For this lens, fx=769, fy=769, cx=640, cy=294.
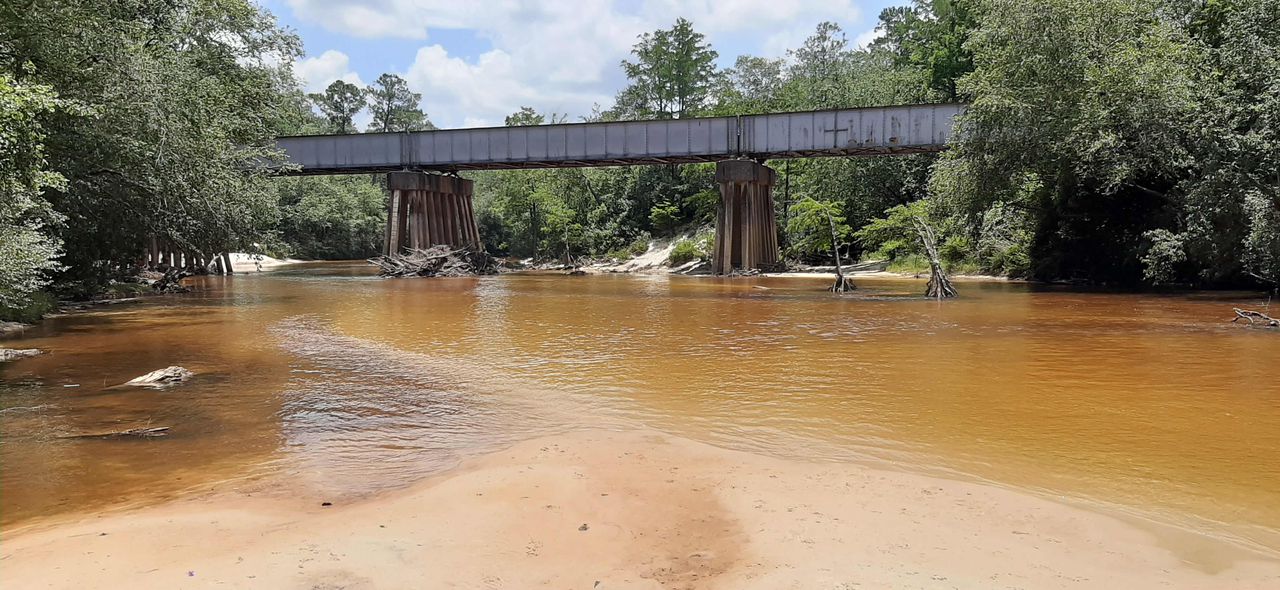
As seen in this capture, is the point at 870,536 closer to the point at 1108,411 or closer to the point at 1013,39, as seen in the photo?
the point at 1108,411

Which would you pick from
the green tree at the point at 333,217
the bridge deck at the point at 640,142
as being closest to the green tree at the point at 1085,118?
the bridge deck at the point at 640,142

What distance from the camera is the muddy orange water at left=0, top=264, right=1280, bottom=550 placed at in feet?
19.9

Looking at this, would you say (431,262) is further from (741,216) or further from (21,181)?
(21,181)

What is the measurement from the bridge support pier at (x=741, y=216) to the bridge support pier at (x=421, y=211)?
54.1 feet

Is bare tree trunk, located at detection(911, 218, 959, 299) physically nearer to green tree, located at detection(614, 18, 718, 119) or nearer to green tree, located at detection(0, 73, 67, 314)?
green tree, located at detection(0, 73, 67, 314)

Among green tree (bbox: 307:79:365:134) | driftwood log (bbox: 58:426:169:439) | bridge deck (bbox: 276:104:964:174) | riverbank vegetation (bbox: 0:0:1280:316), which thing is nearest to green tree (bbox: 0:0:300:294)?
riverbank vegetation (bbox: 0:0:1280:316)

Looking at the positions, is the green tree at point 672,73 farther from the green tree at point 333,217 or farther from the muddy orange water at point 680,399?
the muddy orange water at point 680,399

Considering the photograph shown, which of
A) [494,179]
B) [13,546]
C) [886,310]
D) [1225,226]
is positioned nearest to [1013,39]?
[1225,226]

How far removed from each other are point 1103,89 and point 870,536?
77.6ft

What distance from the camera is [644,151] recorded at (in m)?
41.5

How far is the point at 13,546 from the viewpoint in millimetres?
4492

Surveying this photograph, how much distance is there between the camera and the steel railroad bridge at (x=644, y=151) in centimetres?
3744

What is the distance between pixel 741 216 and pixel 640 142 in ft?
22.6

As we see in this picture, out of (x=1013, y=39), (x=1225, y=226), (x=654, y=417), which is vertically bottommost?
(x=654, y=417)
